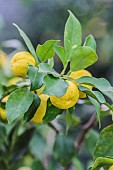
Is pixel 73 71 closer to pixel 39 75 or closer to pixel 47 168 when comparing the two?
pixel 39 75

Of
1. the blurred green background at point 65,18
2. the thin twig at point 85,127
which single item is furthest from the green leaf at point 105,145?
the blurred green background at point 65,18

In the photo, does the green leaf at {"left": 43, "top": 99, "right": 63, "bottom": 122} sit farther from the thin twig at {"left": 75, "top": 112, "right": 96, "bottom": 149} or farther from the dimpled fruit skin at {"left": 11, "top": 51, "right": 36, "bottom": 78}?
the thin twig at {"left": 75, "top": 112, "right": 96, "bottom": 149}

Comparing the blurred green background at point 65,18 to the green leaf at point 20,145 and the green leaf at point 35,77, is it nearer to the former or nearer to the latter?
the green leaf at point 20,145

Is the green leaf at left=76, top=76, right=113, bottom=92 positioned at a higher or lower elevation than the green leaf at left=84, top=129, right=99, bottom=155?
higher

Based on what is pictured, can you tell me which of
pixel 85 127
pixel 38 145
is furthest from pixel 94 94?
pixel 38 145

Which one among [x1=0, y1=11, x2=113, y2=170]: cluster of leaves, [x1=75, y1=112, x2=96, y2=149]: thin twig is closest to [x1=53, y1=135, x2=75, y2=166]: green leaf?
[x1=75, y1=112, x2=96, y2=149]: thin twig

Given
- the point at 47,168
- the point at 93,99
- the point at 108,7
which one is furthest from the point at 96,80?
the point at 108,7
